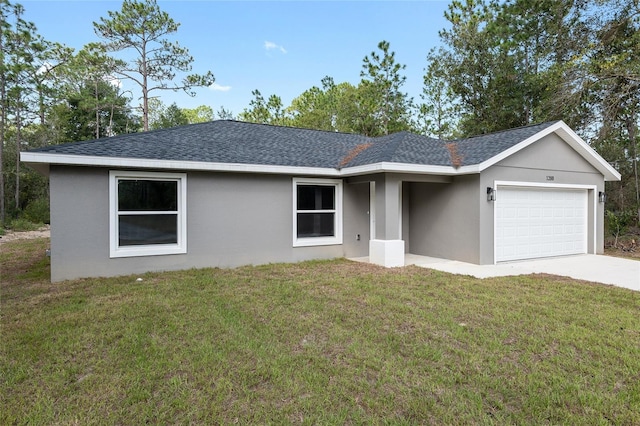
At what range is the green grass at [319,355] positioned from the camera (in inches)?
111

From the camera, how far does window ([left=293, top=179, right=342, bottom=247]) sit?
982cm

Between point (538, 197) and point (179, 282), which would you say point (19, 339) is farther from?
point (538, 197)

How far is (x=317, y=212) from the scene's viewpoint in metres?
10.2

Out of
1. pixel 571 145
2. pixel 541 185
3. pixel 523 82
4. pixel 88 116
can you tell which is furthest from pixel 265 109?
pixel 541 185

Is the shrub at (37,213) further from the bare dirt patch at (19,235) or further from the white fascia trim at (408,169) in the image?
the white fascia trim at (408,169)

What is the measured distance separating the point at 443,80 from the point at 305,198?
1805 cm

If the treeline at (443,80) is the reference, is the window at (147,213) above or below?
below

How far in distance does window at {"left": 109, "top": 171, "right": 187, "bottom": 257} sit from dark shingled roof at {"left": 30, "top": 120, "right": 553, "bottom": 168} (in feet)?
1.96

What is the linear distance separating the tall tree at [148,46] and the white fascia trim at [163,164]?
1853 cm

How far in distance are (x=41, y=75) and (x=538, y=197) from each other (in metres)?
29.8

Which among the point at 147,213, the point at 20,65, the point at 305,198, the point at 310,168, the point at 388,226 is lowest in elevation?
the point at 388,226

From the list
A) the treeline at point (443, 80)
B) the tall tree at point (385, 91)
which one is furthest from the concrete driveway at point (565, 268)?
the tall tree at point (385, 91)

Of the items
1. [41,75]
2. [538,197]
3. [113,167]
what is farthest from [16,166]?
[538,197]

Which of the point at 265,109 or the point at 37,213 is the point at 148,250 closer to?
the point at 37,213
